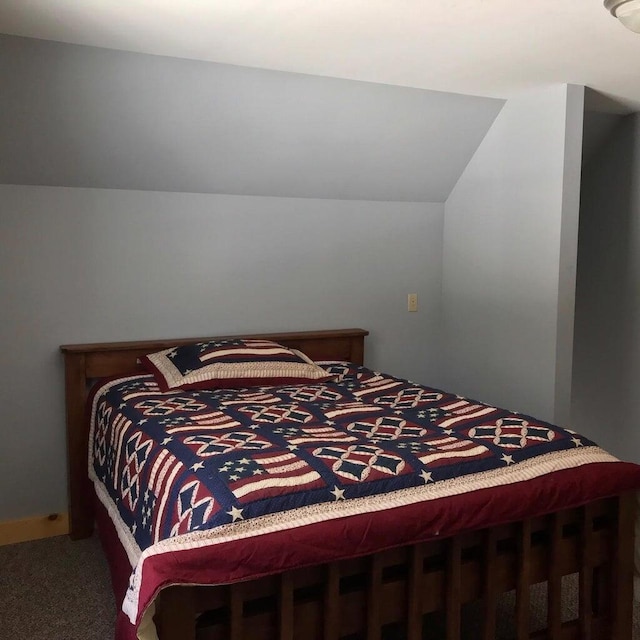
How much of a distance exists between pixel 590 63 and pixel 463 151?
0.99 metres

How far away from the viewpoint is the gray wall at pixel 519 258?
326 cm

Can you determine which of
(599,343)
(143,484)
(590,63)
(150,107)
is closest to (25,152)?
(150,107)

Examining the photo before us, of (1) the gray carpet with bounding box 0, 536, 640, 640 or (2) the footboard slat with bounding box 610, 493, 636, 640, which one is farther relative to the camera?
(1) the gray carpet with bounding box 0, 536, 640, 640

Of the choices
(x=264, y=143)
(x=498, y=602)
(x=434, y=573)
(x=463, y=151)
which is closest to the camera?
(x=434, y=573)

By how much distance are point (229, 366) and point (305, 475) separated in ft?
4.17

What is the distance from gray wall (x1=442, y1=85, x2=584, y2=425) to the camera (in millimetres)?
3258

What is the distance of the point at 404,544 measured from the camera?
181 centimetres

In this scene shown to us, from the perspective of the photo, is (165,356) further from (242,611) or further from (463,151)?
(463,151)

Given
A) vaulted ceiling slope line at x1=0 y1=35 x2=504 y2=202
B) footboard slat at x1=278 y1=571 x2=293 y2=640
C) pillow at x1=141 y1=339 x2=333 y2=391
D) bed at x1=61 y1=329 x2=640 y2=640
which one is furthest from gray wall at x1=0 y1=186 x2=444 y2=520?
footboard slat at x1=278 y1=571 x2=293 y2=640

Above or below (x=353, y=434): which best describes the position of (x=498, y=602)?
below

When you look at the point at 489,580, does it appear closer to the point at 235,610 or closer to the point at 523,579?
the point at 523,579

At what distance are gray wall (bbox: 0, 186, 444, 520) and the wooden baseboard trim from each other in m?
0.04

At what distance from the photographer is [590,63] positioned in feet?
9.40

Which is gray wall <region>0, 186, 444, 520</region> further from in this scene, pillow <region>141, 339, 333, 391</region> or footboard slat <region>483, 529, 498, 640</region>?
footboard slat <region>483, 529, 498, 640</region>
